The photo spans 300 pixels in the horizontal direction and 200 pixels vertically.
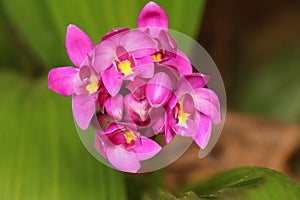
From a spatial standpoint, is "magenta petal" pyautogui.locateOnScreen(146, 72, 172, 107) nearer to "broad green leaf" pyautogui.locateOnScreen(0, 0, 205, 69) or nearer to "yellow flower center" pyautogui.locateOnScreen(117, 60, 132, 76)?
"yellow flower center" pyautogui.locateOnScreen(117, 60, 132, 76)

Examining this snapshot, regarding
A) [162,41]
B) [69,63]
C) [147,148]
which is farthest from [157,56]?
[69,63]

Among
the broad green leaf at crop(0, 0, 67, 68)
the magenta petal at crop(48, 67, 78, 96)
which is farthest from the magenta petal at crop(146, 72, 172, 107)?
the broad green leaf at crop(0, 0, 67, 68)

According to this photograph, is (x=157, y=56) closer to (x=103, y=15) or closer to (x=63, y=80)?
(x=63, y=80)

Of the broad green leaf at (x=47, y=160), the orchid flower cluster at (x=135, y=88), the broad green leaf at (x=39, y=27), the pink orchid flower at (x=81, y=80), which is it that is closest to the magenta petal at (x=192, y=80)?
the orchid flower cluster at (x=135, y=88)

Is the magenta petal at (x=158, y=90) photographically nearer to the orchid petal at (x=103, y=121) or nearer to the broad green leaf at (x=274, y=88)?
the orchid petal at (x=103, y=121)

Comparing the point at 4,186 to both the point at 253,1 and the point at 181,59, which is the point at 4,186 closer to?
the point at 181,59
